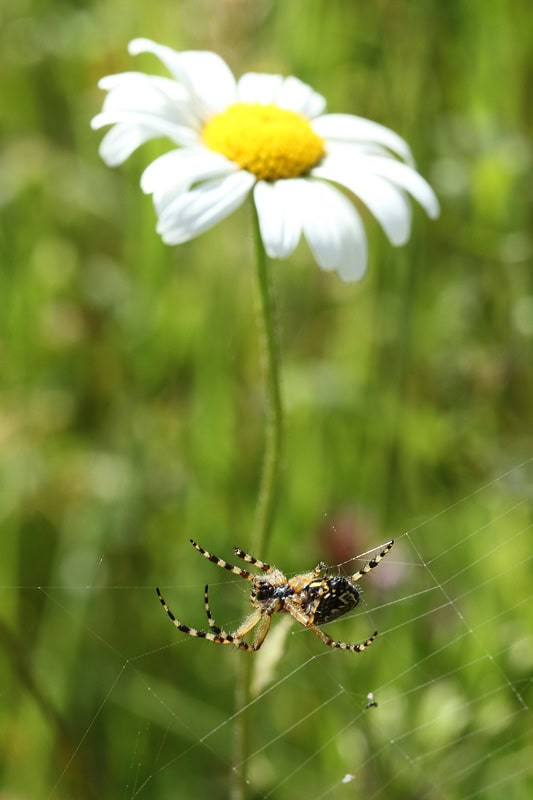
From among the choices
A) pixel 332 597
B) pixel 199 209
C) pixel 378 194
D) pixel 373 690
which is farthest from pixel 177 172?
pixel 373 690

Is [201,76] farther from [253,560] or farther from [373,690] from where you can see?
[373,690]

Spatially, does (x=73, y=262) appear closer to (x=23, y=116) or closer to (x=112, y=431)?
(x=112, y=431)

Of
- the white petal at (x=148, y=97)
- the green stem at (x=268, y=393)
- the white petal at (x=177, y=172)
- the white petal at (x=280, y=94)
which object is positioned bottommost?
the green stem at (x=268, y=393)

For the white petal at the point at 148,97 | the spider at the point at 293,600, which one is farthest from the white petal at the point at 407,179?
the spider at the point at 293,600

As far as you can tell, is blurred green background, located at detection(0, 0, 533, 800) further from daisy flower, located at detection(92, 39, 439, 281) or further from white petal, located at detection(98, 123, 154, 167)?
white petal, located at detection(98, 123, 154, 167)

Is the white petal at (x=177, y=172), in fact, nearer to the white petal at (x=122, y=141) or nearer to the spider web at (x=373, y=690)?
the white petal at (x=122, y=141)
